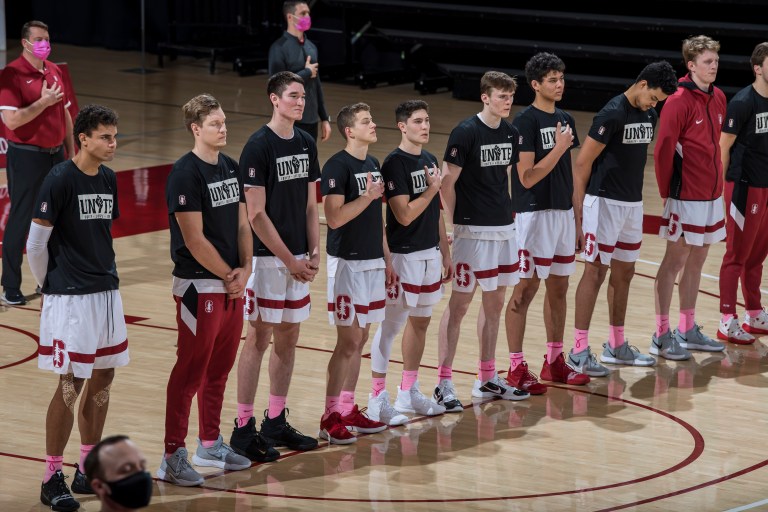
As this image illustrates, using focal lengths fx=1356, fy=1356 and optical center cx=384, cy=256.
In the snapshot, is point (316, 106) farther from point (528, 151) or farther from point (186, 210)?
point (186, 210)

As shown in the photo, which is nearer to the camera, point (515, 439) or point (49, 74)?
point (515, 439)

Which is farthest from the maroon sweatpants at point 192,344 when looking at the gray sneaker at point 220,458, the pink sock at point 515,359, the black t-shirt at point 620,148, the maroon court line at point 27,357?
the black t-shirt at point 620,148

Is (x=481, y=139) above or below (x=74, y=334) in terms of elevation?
above

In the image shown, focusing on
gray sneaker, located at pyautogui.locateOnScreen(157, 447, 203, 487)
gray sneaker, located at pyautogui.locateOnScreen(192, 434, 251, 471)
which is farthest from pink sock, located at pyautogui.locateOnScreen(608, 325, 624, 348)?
gray sneaker, located at pyautogui.locateOnScreen(157, 447, 203, 487)

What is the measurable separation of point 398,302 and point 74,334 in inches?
73.6

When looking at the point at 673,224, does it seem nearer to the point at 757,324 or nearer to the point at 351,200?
the point at 757,324

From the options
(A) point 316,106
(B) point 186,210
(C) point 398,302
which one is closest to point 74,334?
(B) point 186,210

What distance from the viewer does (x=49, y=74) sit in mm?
9336

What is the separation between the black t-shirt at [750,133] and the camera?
868 centimetres

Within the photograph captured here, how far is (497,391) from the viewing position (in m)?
7.66

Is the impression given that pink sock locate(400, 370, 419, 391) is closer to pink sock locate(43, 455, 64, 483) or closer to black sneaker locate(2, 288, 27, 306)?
pink sock locate(43, 455, 64, 483)

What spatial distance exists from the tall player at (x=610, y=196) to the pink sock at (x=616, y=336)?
89 mm

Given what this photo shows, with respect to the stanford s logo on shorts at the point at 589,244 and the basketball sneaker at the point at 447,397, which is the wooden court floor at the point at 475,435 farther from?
the stanford s logo on shorts at the point at 589,244

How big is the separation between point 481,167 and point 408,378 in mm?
1216
